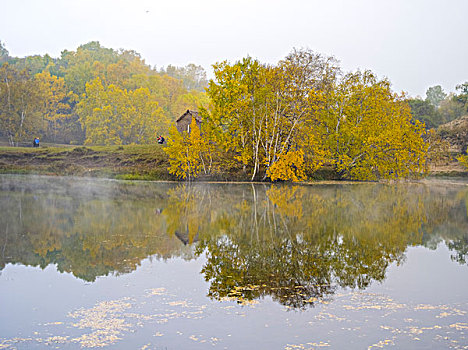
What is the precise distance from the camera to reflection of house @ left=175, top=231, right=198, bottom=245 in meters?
11.4

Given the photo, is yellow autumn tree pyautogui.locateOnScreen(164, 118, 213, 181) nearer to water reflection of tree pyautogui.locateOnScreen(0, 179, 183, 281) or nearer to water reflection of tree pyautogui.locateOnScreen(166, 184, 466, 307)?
water reflection of tree pyautogui.locateOnScreen(166, 184, 466, 307)

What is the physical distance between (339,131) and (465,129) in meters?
33.1

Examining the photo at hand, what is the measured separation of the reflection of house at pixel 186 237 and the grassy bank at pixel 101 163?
2317 cm

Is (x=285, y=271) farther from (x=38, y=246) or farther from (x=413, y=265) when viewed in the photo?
(x=38, y=246)

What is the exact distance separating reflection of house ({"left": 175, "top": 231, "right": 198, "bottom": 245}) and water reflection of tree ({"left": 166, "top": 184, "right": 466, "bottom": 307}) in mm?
154

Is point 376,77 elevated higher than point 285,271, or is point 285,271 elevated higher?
point 376,77

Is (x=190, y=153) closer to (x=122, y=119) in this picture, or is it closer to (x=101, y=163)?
(x=101, y=163)

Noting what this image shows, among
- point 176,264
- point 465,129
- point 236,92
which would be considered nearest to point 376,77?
point 236,92

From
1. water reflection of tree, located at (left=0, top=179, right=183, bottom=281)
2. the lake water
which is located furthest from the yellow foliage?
the lake water

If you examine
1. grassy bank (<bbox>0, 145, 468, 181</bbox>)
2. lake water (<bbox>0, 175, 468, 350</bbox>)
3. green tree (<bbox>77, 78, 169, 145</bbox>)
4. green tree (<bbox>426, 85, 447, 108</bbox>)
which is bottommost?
lake water (<bbox>0, 175, 468, 350</bbox>)

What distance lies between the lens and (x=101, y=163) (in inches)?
1689

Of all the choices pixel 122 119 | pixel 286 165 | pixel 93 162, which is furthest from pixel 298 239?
pixel 122 119

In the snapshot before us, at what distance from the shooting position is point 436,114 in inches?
3287

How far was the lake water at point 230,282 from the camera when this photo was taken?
543 cm
